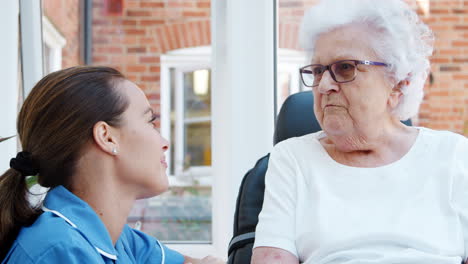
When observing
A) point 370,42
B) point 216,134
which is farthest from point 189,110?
point 370,42

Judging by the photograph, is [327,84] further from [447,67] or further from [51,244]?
[447,67]

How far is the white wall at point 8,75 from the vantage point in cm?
243

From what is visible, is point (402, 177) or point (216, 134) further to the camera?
point (216, 134)

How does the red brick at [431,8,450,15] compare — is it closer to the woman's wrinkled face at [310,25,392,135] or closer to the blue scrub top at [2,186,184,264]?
the woman's wrinkled face at [310,25,392,135]

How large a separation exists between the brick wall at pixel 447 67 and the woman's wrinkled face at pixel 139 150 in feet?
7.50

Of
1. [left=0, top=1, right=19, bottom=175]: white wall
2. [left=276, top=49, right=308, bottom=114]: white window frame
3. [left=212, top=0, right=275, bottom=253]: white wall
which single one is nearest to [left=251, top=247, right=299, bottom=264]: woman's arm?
[left=212, top=0, right=275, bottom=253]: white wall

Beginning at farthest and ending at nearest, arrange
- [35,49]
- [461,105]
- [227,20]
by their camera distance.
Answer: [461,105]
[35,49]
[227,20]

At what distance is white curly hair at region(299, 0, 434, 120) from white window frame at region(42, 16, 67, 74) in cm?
152

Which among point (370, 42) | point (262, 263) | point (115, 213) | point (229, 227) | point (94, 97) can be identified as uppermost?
point (370, 42)

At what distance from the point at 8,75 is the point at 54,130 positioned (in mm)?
1231

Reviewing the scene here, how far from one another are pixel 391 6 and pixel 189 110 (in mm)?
1677

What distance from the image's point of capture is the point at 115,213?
146 cm

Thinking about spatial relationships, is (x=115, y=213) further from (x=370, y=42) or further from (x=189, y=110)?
(x=189, y=110)

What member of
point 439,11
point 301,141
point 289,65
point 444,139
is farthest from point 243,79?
point 439,11
